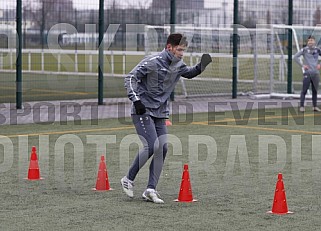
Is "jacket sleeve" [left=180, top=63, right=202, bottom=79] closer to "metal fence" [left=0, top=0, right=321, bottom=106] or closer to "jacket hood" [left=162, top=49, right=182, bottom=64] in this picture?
"jacket hood" [left=162, top=49, right=182, bottom=64]

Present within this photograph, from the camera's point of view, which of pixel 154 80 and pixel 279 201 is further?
pixel 154 80

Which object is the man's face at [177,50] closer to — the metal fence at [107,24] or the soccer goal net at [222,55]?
the metal fence at [107,24]

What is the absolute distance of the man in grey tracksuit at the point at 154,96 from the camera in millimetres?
9203

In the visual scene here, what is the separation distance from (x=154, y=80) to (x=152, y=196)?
128 cm

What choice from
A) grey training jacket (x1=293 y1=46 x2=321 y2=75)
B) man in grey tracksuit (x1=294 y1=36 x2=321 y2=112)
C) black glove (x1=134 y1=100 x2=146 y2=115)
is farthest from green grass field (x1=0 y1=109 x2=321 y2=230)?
grey training jacket (x1=293 y1=46 x2=321 y2=75)

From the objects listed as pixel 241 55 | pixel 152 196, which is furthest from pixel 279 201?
pixel 241 55

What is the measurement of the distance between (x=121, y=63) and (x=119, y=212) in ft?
78.6

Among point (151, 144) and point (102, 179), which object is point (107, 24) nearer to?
point (102, 179)

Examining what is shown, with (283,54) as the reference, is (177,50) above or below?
above

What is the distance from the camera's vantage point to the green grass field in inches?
319

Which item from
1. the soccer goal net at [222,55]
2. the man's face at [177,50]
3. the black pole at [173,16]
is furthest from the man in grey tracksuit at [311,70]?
the man's face at [177,50]

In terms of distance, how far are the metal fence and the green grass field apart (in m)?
6.02

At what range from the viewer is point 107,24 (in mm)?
25234

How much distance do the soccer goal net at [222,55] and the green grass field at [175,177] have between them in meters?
7.23
